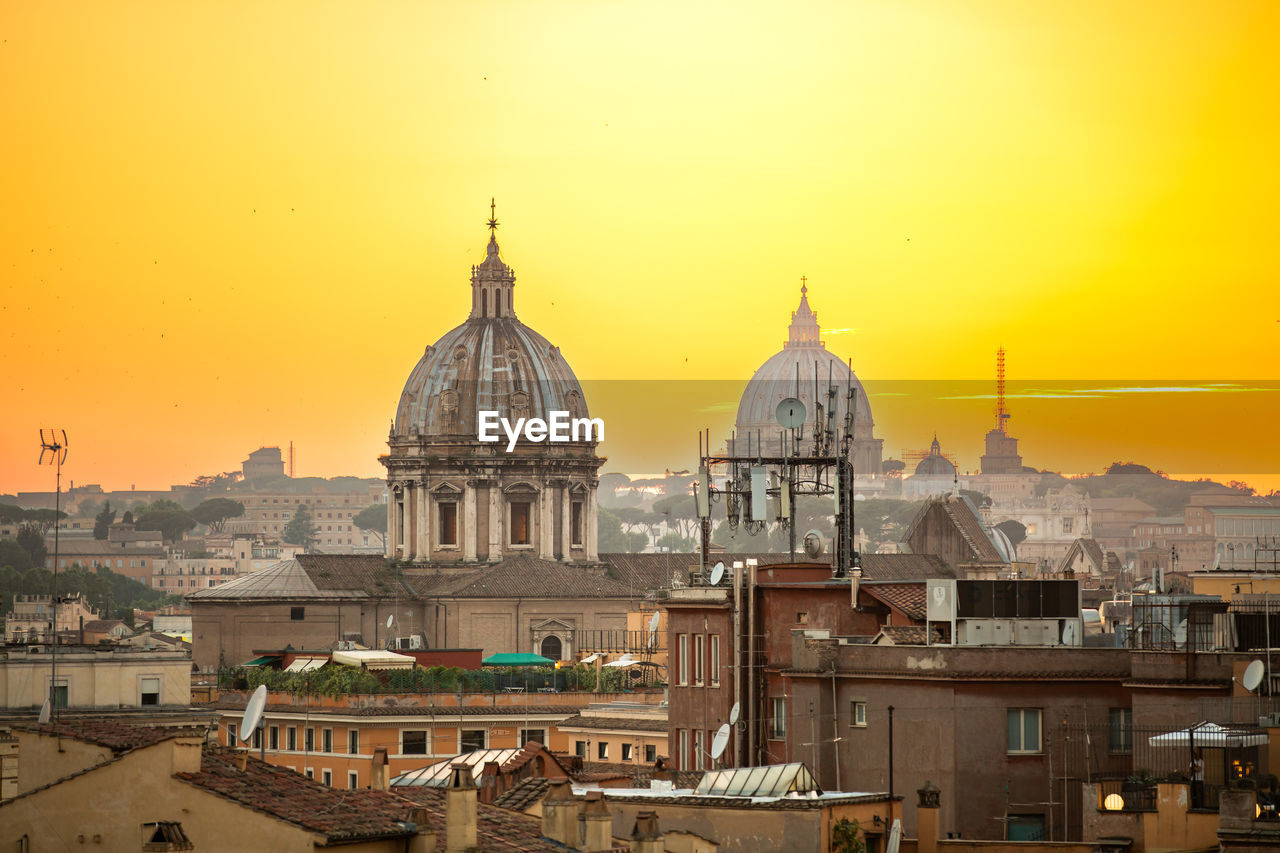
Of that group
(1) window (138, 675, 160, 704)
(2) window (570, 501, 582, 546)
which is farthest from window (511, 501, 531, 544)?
(1) window (138, 675, 160, 704)

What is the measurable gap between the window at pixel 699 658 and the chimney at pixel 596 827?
59.4 ft

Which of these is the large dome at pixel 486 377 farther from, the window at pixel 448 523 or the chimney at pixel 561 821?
the chimney at pixel 561 821

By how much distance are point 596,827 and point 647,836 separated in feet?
7.97

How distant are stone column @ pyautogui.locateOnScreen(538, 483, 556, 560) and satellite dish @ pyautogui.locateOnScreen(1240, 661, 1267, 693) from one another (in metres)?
85.6

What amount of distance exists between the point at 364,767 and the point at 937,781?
121ft

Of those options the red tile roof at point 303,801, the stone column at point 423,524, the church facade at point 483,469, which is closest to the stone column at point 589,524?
the church facade at point 483,469

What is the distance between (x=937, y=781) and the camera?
124 ft

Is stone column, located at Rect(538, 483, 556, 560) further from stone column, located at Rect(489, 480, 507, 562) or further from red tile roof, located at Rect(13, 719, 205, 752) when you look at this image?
red tile roof, located at Rect(13, 719, 205, 752)

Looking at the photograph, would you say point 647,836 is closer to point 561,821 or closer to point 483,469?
point 561,821

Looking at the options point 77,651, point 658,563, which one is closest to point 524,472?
point 658,563

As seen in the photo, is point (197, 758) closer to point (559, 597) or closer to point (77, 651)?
point (77, 651)

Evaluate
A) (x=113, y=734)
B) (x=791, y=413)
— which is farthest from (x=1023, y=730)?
(x=791, y=413)

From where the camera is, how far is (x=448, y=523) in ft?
401

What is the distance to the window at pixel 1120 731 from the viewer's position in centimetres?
3765
